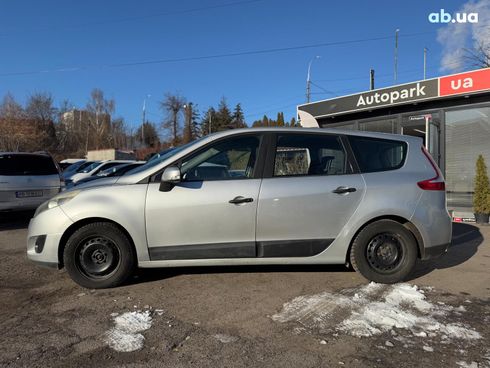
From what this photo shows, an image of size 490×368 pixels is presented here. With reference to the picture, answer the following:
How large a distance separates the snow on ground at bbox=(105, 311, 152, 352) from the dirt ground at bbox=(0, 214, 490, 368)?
41 millimetres

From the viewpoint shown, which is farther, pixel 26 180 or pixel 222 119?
pixel 222 119

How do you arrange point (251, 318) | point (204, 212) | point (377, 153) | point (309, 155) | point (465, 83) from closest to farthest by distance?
point (251, 318) < point (204, 212) < point (309, 155) < point (377, 153) < point (465, 83)

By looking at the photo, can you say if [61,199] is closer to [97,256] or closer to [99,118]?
[97,256]

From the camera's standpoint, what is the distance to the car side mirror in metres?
4.35

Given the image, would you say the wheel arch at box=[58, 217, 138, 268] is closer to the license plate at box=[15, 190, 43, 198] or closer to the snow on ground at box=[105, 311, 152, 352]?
the snow on ground at box=[105, 311, 152, 352]

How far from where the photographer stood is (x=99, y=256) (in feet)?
14.9

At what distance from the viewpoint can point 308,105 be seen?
52.8 feet

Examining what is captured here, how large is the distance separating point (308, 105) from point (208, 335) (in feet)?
44.6

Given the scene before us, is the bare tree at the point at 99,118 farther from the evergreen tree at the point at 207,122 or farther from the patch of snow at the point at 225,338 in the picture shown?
the patch of snow at the point at 225,338

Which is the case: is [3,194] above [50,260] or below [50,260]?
above

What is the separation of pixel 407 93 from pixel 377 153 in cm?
879

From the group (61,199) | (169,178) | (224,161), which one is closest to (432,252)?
(224,161)

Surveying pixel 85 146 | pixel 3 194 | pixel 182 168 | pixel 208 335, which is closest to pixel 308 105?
pixel 3 194

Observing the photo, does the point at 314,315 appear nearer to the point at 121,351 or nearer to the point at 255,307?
the point at 255,307
